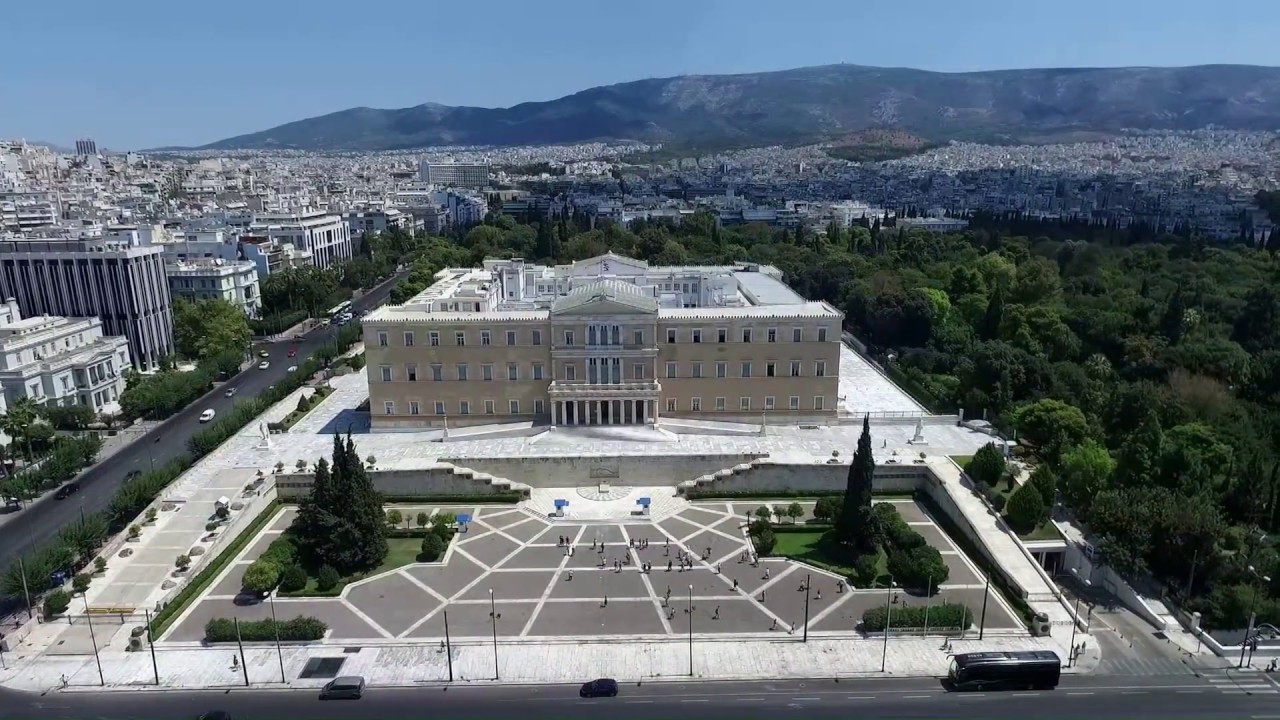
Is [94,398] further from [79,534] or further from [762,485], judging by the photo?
[762,485]

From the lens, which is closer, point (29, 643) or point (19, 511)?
point (29, 643)

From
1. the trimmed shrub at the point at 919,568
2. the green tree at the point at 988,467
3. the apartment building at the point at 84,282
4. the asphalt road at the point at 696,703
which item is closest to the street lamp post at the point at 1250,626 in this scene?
the asphalt road at the point at 696,703

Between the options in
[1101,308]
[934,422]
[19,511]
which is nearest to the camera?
[19,511]

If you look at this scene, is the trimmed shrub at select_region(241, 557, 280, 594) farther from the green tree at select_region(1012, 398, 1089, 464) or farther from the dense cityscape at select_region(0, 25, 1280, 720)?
the green tree at select_region(1012, 398, 1089, 464)

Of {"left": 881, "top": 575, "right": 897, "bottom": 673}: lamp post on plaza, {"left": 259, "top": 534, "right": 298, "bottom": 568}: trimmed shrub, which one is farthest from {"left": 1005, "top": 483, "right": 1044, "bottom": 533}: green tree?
{"left": 259, "top": 534, "right": 298, "bottom": 568}: trimmed shrub

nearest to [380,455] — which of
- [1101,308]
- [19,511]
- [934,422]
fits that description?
[19,511]

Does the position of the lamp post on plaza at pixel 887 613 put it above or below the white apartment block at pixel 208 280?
below

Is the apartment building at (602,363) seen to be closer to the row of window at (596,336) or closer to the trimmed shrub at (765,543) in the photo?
the row of window at (596,336)
